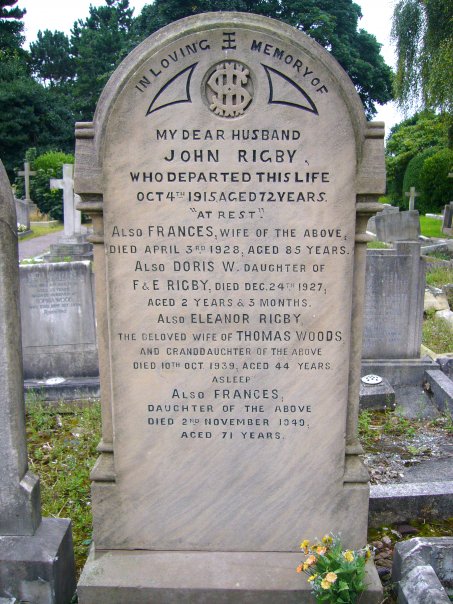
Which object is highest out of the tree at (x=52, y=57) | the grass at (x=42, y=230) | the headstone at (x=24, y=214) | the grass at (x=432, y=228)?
the tree at (x=52, y=57)

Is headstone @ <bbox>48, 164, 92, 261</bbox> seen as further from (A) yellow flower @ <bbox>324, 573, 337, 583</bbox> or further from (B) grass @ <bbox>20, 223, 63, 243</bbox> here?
(A) yellow flower @ <bbox>324, 573, 337, 583</bbox>

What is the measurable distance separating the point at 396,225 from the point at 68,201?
8.06 m

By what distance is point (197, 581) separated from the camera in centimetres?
292

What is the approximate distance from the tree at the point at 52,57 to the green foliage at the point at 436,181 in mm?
48699

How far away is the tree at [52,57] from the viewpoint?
6134 centimetres

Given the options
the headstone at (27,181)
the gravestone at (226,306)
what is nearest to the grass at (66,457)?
the gravestone at (226,306)

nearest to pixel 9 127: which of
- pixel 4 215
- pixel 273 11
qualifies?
pixel 273 11

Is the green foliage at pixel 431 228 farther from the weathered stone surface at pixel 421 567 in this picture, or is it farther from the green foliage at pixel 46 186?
the weathered stone surface at pixel 421 567

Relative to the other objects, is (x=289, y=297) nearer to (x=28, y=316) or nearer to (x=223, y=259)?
(x=223, y=259)

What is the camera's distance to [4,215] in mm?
2768

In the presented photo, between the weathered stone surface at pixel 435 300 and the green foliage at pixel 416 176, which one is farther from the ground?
the green foliage at pixel 416 176

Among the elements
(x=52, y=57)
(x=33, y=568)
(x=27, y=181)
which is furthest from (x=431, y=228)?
(x=52, y=57)

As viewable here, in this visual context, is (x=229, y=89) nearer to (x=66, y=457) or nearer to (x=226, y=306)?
(x=226, y=306)

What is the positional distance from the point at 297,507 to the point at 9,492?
1490mm
